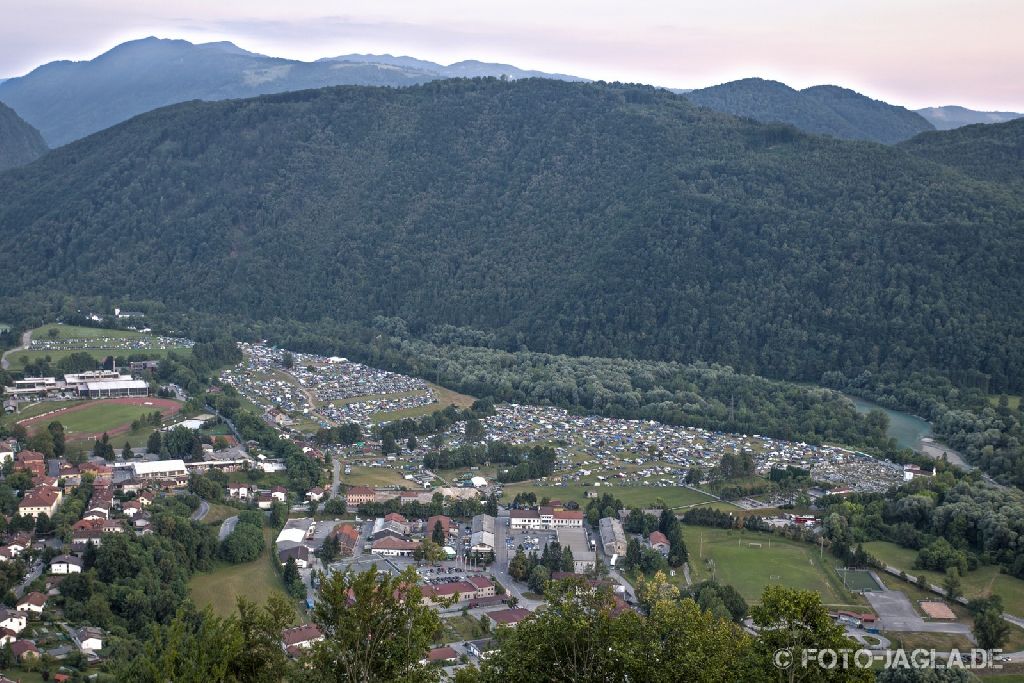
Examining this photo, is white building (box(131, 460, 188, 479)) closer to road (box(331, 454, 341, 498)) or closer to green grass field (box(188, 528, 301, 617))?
road (box(331, 454, 341, 498))

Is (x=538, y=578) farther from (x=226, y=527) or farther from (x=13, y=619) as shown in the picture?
(x=13, y=619)

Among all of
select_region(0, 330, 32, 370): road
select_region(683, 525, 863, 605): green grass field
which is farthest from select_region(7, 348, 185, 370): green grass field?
select_region(683, 525, 863, 605): green grass field

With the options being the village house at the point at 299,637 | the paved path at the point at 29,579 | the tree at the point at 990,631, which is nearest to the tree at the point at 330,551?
the village house at the point at 299,637

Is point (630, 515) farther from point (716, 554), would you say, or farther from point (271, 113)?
point (271, 113)

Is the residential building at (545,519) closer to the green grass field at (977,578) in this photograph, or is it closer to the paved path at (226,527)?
the paved path at (226,527)

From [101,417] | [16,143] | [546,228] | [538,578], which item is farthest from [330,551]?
[16,143]
